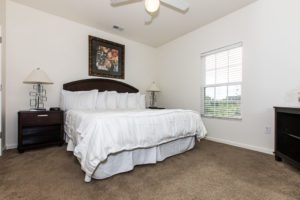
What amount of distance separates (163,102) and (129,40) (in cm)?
204

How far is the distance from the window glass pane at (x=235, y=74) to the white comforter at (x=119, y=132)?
1.42 metres

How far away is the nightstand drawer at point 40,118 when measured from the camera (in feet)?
8.53

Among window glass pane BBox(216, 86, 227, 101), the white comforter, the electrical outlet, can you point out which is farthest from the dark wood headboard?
the electrical outlet

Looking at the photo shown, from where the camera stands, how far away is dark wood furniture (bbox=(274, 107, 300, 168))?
194cm

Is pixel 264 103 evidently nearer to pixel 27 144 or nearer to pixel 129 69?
pixel 129 69

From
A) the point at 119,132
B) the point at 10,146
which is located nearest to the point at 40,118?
the point at 10,146

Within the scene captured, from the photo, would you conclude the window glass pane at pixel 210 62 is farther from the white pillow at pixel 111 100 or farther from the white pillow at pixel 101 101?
the white pillow at pixel 101 101

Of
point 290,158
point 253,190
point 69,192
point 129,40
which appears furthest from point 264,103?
point 129,40

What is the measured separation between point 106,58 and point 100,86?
735 millimetres

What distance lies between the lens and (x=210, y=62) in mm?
3635

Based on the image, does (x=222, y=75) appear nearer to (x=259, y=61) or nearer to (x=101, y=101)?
(x=259, y=61)

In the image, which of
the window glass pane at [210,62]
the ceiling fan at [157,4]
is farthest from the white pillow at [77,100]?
the window glass pane at [210,62]

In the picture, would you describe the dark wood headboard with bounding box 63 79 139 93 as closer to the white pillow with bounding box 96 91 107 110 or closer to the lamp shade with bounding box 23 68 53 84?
the white pillow with bounding box 96 91 107 110

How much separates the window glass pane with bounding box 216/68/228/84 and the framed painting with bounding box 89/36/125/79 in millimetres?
2365
